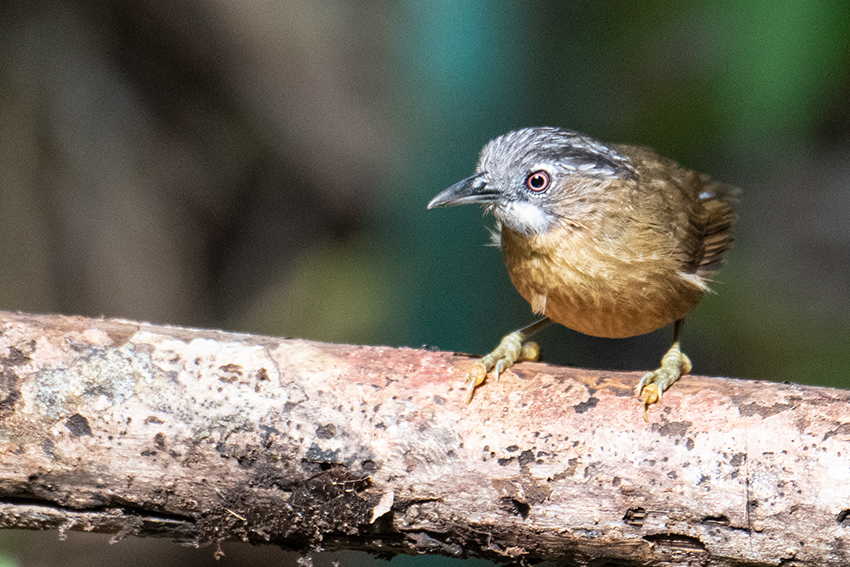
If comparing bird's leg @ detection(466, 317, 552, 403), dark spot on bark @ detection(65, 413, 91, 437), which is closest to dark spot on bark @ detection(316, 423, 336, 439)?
bird's leg @ detection(466, 317, 552, 403)

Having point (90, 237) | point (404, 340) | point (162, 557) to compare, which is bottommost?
point (162, 557)

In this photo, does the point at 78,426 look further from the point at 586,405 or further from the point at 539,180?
the point at 539,180

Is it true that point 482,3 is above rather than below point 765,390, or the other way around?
above

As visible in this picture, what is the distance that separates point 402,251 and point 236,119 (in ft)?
5.08

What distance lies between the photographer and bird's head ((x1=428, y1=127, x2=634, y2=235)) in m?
2.84

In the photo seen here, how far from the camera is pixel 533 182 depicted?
Result: 113 inches

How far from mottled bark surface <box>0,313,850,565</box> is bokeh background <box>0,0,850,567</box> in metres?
2.34

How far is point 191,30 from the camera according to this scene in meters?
4.86

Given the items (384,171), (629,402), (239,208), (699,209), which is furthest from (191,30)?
(629,402)

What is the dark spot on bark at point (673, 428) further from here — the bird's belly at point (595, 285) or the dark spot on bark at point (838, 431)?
the bird's belly at point (595, 285)

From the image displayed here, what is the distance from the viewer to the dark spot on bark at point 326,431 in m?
2.32

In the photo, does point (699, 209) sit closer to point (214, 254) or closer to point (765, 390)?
point (765, 390)

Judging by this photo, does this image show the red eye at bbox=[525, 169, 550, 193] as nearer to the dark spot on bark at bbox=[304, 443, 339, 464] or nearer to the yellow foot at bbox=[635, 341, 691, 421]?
the yellow foot at bbox=[635, 341, 691, 421]

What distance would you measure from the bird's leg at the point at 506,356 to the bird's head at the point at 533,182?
507mm
